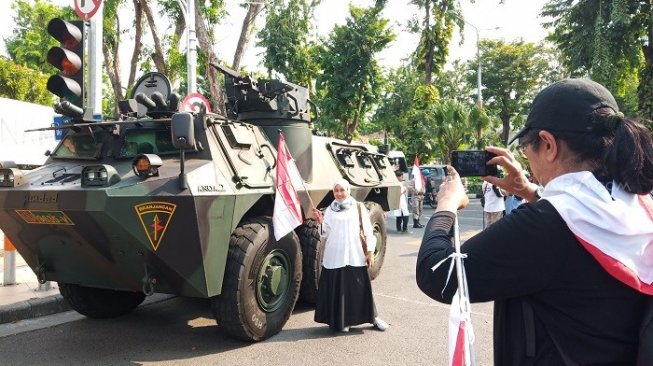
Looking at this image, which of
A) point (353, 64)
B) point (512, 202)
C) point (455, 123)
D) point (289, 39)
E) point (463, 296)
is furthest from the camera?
point (455, 123)

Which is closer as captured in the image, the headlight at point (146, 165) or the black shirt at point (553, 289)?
the black shirt at point (553, 289)

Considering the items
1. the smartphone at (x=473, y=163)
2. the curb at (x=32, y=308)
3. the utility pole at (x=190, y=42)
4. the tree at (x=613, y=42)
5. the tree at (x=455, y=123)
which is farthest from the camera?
the tree at (x=455, y=123)

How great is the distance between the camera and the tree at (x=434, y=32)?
75.8ft

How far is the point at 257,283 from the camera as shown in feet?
16.5

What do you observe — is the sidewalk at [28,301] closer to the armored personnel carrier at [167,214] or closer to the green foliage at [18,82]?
the armored personnel carrier at [167,214]

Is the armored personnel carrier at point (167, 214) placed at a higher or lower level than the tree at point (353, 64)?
lower

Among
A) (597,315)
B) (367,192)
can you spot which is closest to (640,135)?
(597,315)

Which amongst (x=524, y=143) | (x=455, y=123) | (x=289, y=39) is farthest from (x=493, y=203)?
(x=455, y=123)

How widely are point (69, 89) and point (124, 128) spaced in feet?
2.02

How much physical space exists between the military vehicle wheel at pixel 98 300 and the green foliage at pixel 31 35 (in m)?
21.2

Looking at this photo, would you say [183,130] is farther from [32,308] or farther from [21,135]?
[21,135]

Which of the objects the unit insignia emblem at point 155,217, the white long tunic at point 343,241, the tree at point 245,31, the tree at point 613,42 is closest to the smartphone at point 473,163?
the unit insignia emblem at point 155,217

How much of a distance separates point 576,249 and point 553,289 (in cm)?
13

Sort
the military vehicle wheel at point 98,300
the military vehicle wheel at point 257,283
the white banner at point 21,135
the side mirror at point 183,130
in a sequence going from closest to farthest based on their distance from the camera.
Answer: the side mirror at point 183,130 → the military vehicle wheel at point 257,283 → the military vehicle wheel at point 98,300 → the white banner at point 21,135
